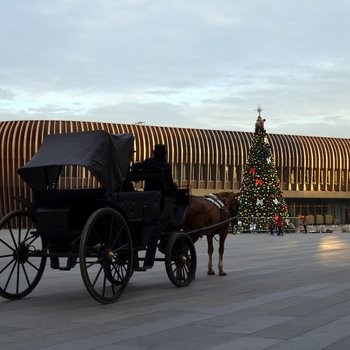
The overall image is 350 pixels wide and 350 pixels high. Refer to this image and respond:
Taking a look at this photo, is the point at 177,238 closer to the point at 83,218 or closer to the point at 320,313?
the point at 83,218

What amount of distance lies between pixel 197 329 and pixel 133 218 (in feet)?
10.7

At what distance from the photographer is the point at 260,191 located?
140 feet

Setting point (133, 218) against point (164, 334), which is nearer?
point (164, 334)

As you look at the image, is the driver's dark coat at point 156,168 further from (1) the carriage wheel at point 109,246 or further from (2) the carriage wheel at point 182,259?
(1) the carriage wheel at point 109,246

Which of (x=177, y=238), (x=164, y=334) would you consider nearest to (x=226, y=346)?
(x=164, y=334)

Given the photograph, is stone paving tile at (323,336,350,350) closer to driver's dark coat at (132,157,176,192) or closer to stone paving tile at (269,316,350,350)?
stone paving tile at (269,316,350,350)

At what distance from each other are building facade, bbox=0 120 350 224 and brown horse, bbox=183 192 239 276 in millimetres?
48697

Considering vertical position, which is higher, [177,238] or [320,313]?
[177,238]

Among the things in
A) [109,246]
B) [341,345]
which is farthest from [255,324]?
[109,246]

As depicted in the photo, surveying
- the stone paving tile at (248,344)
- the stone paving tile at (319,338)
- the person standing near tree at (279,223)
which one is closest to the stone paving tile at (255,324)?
the stone paving tile at (248,344)

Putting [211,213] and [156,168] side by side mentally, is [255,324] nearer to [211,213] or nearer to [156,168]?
[156,168]

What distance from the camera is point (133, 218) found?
1009cm

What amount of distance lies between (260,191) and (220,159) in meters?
32.0

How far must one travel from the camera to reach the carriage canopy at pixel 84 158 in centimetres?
927
